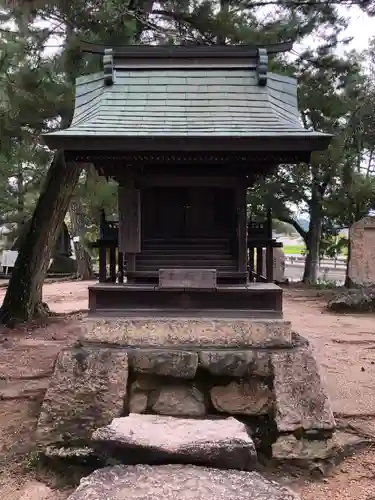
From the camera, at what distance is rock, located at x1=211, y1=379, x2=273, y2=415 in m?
3.93

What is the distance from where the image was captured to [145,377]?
4.02 meters

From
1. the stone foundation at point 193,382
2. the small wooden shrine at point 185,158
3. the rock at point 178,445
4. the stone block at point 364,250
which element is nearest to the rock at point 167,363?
the stone foundation at point 193,382

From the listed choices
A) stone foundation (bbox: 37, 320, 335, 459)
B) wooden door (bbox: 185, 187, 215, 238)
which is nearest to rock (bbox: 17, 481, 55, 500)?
stone foundation (bbox: 37, 320, 335, 459)

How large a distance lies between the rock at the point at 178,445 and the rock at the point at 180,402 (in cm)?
43

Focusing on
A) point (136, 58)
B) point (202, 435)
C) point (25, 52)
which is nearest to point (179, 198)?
point (136, 58)

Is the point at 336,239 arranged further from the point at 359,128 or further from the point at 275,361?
the point at 275,361

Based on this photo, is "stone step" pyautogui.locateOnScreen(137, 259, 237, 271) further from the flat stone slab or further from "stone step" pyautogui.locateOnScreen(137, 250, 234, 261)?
the flat stone slab

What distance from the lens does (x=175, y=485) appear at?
295 centimetres

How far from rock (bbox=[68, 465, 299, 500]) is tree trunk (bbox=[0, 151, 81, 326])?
5.33 m

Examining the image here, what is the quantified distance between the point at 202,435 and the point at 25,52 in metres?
5.27

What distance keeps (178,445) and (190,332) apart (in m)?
1.03

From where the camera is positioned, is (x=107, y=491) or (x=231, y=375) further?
(x=231, y=375)

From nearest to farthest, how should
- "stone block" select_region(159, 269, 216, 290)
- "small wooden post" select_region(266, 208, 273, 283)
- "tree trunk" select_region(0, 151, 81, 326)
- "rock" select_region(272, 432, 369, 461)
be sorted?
"rock" select_region(272, 432, 369, 461) < "stone block" select_region(159, 269, 216, 290) < "small wooden post" select_region(266, 208, 273, 283) < "tree trunk" select_region(0, 151, 81, 326)

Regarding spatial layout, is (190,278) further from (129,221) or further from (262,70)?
(262,70)
